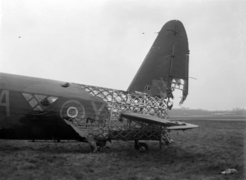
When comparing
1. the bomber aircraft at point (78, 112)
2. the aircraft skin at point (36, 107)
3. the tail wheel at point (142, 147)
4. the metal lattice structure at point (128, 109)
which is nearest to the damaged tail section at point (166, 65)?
the bomber aircraft at point (78, 112)

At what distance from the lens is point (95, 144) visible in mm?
10672

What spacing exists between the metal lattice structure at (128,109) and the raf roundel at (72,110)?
1.01 m

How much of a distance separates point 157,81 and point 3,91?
27.9 ft

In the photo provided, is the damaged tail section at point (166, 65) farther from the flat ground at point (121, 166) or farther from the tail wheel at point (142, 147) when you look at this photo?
the flat ground at point (121, 166)

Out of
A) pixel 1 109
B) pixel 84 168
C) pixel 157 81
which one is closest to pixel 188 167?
pixel 84 168

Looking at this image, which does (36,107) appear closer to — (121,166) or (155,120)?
(121,166)

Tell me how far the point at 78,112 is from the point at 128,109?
8.38 ft

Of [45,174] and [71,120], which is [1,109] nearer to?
[71,120]

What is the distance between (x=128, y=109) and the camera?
38.6 feet

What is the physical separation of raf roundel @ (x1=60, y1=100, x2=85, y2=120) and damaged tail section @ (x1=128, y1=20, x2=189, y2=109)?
467 cm

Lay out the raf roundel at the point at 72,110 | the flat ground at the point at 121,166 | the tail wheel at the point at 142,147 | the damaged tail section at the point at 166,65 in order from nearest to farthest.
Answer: the flat ground at the point at 121,166 < the raf roundel at the point at 72,110 < the tail wheel at the point at 142,147 < the damaged tail section at the point at 166,65

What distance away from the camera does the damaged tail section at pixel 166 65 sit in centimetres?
1435

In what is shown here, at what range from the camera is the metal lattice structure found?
11.4 metres

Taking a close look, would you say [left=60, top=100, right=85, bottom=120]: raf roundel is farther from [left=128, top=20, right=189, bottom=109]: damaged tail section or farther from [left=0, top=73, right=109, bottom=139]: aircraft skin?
[left=128, top=20, right=189, bottom=109]: damaged tail section
